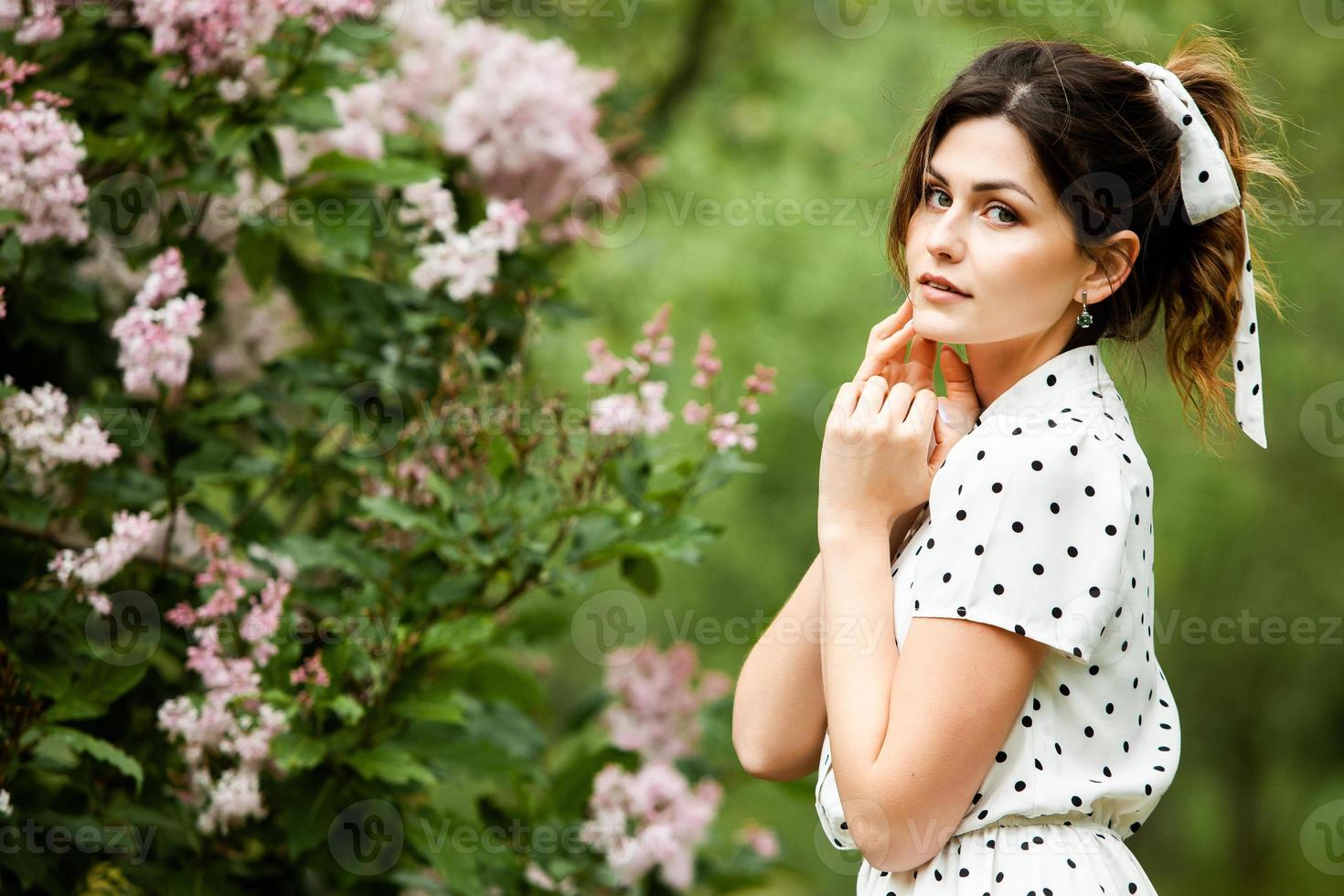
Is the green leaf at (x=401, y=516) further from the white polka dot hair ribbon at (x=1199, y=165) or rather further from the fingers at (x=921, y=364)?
the white polka dot hair ribbon at (x=1199, y=165)

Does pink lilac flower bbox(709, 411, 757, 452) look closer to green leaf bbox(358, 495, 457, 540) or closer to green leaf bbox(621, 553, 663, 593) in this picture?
green leaf bbox(621, 553, 663, 593)

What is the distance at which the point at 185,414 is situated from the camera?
7.59 feet

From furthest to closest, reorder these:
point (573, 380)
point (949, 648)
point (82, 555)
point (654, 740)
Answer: point (573, 380)
point (654, 740)
point (82, 555)
point (949, 648)

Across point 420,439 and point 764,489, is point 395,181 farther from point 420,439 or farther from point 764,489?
point 764,489

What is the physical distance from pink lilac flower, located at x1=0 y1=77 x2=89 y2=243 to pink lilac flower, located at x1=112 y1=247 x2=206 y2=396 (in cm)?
14

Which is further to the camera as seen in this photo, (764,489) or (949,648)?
(764,489)

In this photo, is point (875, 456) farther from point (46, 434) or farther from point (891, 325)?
point (46, 434)

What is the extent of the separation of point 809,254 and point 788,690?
13.3 ft

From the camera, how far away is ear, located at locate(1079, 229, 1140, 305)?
139 centimetres

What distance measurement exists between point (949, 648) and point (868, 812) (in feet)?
0.60

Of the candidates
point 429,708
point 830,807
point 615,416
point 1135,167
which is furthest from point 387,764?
point 1135,167

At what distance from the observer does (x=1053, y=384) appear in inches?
55.9

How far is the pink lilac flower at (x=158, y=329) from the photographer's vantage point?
201 centimetres

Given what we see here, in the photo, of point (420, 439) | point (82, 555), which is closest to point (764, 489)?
point (420, 439)
